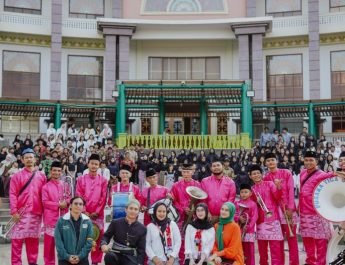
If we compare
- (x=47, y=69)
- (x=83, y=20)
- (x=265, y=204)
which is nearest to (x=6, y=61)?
(x=47, y=69)

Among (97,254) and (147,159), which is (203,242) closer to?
(97,254)

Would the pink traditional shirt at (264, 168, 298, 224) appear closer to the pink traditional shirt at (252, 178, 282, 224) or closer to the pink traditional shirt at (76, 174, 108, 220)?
→ the pink traditional shirt at (252, 178, 282, 224)

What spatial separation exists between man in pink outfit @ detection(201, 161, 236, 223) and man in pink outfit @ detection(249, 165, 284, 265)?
415 mm

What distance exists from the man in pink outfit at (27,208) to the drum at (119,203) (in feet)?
4.28

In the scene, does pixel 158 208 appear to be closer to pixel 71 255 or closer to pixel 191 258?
pixel 191 258

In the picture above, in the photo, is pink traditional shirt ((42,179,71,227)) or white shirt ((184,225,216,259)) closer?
white shirt ((184,225,216,259))

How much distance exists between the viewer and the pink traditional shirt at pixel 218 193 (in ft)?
29.3

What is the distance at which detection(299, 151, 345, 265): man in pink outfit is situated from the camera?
337 inches

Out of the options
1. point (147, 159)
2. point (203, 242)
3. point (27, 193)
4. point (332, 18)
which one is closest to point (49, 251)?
point (27, 193)

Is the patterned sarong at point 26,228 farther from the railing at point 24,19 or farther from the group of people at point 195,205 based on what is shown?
the railing at point 24,19

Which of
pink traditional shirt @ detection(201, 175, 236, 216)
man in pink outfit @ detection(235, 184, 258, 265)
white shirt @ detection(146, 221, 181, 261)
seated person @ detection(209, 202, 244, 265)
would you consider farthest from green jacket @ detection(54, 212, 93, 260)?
man in pink outfit @ detection(235, 184, 258, 265)

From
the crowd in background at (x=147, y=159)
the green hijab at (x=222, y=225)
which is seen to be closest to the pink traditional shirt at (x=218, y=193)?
the green hijab at (x=222, y=225)

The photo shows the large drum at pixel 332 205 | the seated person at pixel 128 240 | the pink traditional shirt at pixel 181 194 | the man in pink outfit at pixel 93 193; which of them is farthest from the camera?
the pink traditional shirt at pixel 181 194

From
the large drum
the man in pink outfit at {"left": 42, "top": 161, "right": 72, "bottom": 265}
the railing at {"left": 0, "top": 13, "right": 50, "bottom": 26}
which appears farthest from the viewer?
the railing at {"left": 0, "top": 13, "right": 50, "bottom": 26}
